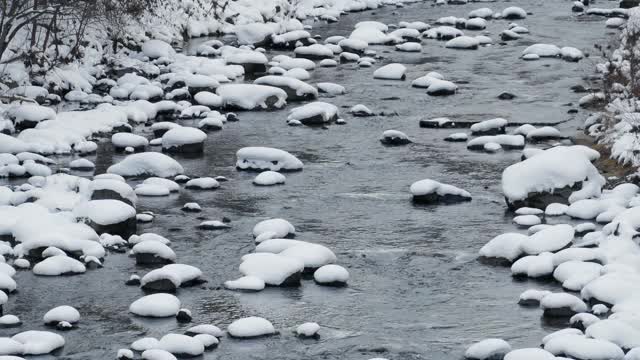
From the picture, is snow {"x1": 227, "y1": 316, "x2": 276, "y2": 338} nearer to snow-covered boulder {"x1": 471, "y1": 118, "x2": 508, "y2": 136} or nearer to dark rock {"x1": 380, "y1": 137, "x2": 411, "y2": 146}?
dark rock {"x1": 380, "y1": 137, "x2": 411, "y2": 146}

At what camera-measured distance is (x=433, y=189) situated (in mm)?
14492

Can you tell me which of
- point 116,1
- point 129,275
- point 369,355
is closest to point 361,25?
point 116,1

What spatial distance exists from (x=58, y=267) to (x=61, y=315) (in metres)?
1.45

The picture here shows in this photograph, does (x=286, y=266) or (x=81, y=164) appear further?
(x=81, y=164)

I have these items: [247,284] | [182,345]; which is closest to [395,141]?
[247,284]

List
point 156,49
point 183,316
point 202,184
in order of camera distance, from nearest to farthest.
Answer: point 183,316 → point 202,184 → point 156,49

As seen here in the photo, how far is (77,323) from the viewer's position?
1042cm

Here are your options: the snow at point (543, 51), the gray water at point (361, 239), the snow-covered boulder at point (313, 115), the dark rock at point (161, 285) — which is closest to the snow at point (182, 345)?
the gray water at point (361, 239)

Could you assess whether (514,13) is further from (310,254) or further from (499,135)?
(310,254)

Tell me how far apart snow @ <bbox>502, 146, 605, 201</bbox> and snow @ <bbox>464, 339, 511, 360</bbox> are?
4.62m

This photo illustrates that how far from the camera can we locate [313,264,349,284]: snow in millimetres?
11453

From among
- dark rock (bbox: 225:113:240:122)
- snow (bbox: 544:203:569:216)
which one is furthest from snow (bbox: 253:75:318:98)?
snow (bbox: 544:203:569:216)

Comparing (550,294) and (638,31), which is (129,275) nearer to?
(550,294)

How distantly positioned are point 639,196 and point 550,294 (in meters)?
3.67
